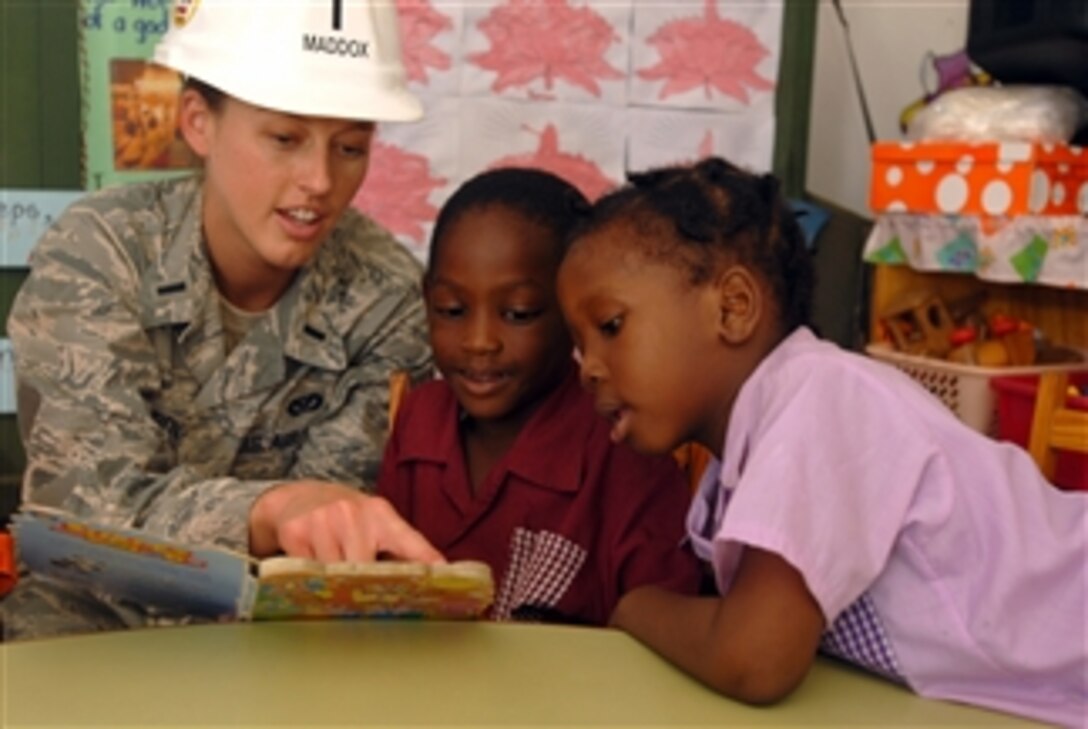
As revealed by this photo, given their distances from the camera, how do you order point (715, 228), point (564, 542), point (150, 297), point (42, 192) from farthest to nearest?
point (42, 192) → point (150, 297) → point (564, 542) → point (715, 228)

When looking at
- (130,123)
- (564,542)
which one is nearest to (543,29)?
(130,123)

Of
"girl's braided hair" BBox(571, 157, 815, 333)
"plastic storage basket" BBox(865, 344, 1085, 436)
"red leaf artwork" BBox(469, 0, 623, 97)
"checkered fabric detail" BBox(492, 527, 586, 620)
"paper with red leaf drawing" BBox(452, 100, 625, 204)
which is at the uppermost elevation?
"red leaf artwork" BBox(469, 0, 623, 97)

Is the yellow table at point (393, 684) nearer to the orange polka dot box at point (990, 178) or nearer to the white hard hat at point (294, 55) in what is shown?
the white hard hat at point (294, 55)

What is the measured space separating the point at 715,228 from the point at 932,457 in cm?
32

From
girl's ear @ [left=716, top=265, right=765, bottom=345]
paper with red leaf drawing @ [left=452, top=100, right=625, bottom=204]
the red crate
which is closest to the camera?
girl's ear @ [left=716, top=265, right=765, bottom=345]

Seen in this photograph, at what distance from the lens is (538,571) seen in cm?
139

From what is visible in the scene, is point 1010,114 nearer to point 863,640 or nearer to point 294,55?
point 294,55

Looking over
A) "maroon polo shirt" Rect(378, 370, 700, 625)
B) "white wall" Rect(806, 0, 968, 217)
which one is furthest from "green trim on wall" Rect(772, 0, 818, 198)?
"maroon polo shirt" Rect(378, 370, 700, 625)

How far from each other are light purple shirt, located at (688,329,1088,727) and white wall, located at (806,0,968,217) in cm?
229

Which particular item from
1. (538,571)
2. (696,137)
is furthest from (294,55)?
(696,137)

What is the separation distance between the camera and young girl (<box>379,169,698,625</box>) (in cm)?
139

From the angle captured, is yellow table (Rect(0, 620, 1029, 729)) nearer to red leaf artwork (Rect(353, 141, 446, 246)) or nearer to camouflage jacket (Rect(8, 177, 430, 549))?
camouflage jacket (Rect(8, 177, 430, 549))

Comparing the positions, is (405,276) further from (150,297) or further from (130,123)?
(130,123)

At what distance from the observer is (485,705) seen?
82 centimetres
